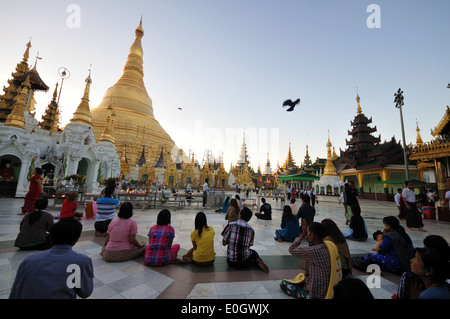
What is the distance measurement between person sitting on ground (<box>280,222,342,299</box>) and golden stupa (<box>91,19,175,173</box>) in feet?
106

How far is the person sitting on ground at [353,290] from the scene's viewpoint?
1.11 meters

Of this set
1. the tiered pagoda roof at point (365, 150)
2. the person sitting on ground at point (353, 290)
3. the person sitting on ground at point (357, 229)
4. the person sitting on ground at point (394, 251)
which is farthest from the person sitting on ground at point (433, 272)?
the tiered pagoda roof at point (365, 150)

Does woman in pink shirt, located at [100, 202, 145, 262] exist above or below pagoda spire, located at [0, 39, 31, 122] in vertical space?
below

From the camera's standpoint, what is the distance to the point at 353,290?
114 centimetres

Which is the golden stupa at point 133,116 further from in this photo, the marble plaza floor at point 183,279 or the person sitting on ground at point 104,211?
the marble plaza floor at point 183,279

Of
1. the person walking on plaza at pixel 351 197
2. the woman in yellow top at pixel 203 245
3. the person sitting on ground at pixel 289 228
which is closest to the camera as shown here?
the woman in yellow top at pixel 203 245

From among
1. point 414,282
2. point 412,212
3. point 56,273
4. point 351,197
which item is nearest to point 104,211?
point 56,273

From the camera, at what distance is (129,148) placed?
1302 inches

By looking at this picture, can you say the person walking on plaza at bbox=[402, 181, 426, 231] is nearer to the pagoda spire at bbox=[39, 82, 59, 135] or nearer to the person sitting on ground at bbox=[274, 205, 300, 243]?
the person sitting on ground at bbox=[274, 205, 300, 243]

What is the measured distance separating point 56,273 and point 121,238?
88.5 inches

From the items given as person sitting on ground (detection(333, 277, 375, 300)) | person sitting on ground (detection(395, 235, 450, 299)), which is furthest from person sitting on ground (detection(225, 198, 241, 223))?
person sitting on ground (detection(333, 277, 375, 300))

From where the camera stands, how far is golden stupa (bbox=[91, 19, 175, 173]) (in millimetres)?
32875
